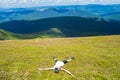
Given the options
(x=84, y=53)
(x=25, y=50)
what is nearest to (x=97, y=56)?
(x=84, y=53)

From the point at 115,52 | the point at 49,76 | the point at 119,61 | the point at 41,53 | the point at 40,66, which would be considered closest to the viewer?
the point at 49,76

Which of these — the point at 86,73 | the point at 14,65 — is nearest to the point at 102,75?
the point at 86,73

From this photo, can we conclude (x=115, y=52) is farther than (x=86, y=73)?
Yes

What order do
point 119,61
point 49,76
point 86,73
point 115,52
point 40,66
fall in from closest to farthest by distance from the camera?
1. point 49,76
2. point 86,73
3. point 40,66
4. point 119,61
5. point 115,52

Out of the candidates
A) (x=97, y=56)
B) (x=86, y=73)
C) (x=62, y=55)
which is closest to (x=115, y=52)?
(x=97, y=56)

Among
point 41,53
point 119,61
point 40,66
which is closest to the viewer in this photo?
point 40,66

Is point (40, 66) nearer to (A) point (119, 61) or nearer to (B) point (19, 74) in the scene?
(B) point (19, 74)

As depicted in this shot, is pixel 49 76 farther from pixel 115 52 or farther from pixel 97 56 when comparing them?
pixel 115 52

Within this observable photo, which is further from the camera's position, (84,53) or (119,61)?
(84,53)

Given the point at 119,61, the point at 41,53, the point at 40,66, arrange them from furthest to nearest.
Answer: the point at 41,53 → the point at 119,61 → the point at 40,66
